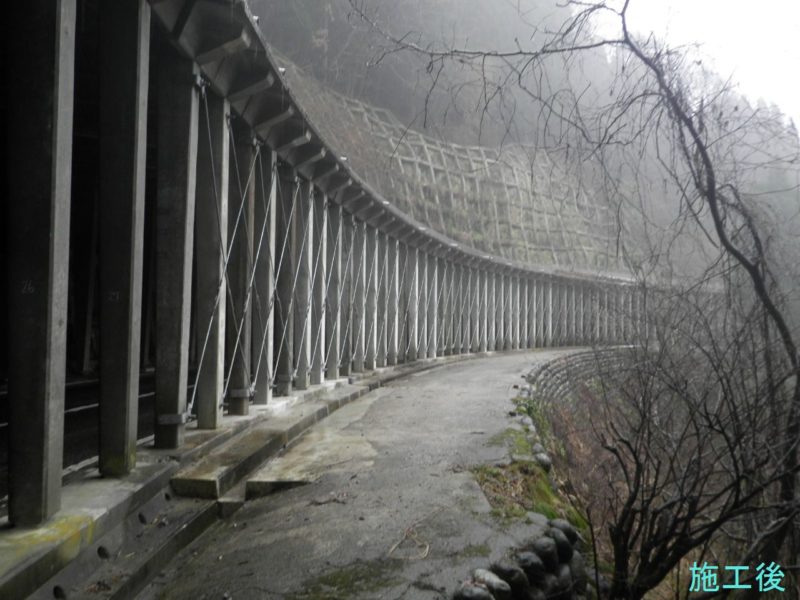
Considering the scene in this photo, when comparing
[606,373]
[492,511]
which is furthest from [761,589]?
[606,373]

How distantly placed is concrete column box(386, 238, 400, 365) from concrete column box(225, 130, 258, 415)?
28.0 ft

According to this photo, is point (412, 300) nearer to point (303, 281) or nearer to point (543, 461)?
point (303, 281)

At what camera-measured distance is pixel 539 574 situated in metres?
3.70

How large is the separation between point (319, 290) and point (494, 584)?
23.9ft

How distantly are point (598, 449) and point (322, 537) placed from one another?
6220 millimetres

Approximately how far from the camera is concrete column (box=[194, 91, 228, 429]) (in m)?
5.85

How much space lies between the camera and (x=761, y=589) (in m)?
3.95

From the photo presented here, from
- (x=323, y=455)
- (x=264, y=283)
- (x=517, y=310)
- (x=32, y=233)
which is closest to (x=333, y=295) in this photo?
(x=264, y=283)

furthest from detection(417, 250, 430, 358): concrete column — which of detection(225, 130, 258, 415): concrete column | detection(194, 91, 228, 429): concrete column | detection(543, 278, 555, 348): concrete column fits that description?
detection(543, 278, 555, 348): concrete column

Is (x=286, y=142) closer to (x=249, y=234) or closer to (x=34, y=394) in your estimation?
(x=249, y=234)

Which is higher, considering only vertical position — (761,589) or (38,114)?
(38,114)

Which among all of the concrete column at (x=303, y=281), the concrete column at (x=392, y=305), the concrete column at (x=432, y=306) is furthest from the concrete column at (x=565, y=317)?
the concrete column at (x=303, y=281)

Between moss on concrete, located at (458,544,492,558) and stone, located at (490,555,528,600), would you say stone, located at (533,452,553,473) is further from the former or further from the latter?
stone, located at (490,555,528,600)

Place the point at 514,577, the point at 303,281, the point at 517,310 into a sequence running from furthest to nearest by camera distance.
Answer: the point at 517,310, the point at 303,281, the point at 514,577
